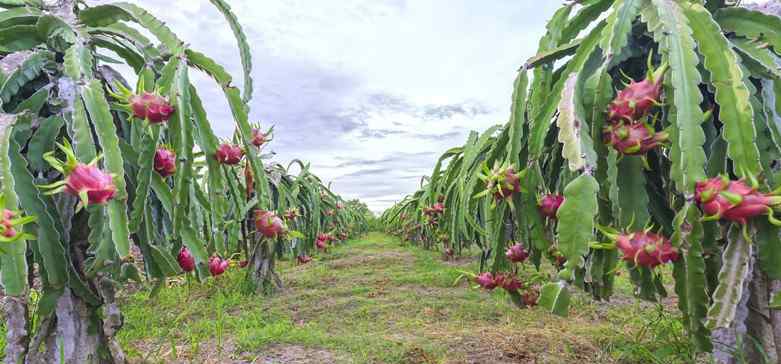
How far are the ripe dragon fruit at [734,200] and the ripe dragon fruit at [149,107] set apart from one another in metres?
1.45

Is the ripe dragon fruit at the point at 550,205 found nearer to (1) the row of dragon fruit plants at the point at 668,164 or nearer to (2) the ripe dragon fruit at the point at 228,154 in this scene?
(1) the row of dragon fruit plants at the point at 668,164

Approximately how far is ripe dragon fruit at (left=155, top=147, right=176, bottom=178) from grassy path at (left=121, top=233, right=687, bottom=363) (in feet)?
4.06

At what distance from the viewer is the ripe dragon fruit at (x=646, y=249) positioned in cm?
102

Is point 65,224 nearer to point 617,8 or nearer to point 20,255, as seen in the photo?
point 20,255

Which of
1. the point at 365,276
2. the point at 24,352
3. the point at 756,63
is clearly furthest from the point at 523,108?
the point at 365,276

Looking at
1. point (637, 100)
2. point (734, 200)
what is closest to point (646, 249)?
point (734, 200)

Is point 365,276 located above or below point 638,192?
below

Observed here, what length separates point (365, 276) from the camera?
219 inches

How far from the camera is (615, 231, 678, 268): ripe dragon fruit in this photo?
3.34 feet

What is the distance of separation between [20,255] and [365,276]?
14.7ft

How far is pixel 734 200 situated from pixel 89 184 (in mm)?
1460

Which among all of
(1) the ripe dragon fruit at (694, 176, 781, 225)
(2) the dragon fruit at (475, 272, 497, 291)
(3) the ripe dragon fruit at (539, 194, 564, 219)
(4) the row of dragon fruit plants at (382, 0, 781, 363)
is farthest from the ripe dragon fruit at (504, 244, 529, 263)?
(1) the ripe dragon fruit at (694, 176, 781, 225)

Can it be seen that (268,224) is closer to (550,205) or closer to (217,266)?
(217,266)

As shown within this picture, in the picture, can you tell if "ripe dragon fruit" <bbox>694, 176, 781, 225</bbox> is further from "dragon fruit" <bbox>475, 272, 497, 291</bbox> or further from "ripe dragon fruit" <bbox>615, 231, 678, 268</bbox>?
"dragon fruit" <bbox>475, 272, 497, 291</bbox>
